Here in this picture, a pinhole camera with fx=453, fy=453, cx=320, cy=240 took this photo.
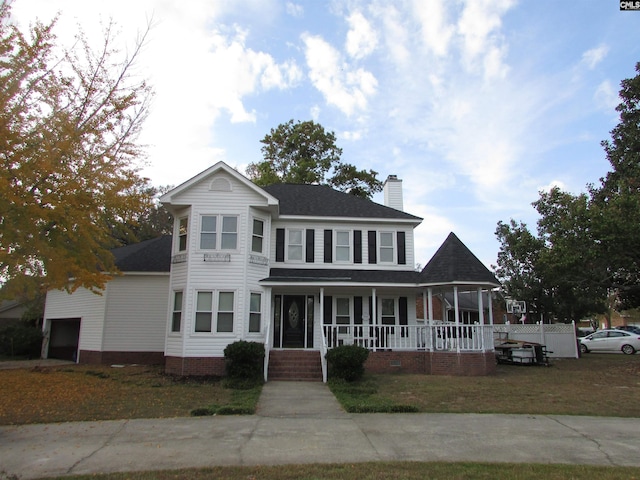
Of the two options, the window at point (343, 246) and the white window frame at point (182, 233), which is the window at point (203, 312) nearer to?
the white window frame at point (182, 233)

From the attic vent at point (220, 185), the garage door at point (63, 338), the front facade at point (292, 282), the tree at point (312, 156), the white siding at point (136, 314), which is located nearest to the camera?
the front facade at point (292, 282)

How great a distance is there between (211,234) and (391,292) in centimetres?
752

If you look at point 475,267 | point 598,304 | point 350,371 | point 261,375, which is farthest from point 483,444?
point 598,304

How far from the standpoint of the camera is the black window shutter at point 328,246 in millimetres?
18734

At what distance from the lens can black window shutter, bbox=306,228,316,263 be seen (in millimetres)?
18633

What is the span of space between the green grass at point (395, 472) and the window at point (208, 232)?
36.2 feet

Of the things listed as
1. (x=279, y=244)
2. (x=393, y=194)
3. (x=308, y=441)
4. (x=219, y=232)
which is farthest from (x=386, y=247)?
(x=308, y=441)

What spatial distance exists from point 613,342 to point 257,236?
76.4ft

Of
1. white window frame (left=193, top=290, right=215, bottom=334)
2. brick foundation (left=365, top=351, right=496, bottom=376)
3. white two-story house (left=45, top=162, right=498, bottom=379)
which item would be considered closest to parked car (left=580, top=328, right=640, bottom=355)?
white two-story house (left=45, top=162, right=498, bottom=379)

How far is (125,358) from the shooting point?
18.3 metres

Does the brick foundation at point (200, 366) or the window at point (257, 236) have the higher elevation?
the window at point (257, 236)

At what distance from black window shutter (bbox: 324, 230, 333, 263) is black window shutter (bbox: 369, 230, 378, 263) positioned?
5.42ft

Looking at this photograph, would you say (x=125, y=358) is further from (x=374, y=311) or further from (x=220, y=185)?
(x=374, y=311)

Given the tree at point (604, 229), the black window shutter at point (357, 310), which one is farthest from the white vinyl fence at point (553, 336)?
the black window shutter at point (357, 310)
